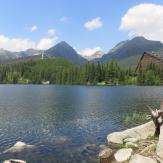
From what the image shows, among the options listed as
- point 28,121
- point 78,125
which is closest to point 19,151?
point 78,125

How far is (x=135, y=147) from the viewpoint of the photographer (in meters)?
35.5

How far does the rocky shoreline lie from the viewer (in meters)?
27.6

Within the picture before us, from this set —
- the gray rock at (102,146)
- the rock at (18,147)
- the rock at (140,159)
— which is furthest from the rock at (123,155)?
the rock at (18,147)

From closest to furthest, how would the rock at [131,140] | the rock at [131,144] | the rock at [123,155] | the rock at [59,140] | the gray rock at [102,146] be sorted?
1. the rock at [123,155]
2. the rock at [131,144]
3. the rock at [131,140]
4. the gray rock at [102,146]
5. the rock at [59,140]

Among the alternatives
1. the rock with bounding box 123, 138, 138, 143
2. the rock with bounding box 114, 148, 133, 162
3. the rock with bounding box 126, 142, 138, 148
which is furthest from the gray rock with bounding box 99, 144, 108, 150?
the rock with bounding box 114, 148, 133, 162

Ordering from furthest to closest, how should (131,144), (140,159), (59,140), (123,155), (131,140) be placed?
(59,140) → (131,140) → (131,144) → (123,155) → (140,159)

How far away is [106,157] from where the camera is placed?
2630 centimetres

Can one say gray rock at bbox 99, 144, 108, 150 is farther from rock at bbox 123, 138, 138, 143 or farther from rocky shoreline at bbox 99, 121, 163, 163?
rock at bbox 123, 138, 138, 143

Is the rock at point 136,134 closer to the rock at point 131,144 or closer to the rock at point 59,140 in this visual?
the rock at point 131,144

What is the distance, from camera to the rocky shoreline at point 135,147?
1085 inches

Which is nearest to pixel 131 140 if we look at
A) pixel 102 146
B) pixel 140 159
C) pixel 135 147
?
pixel 135 147

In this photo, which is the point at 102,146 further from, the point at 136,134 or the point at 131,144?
the point at 136,134

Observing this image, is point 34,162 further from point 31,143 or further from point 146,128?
point 146,128

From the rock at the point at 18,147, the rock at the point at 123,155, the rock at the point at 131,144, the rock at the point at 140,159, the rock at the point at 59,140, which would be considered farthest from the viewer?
the rock at the point at 59,140
